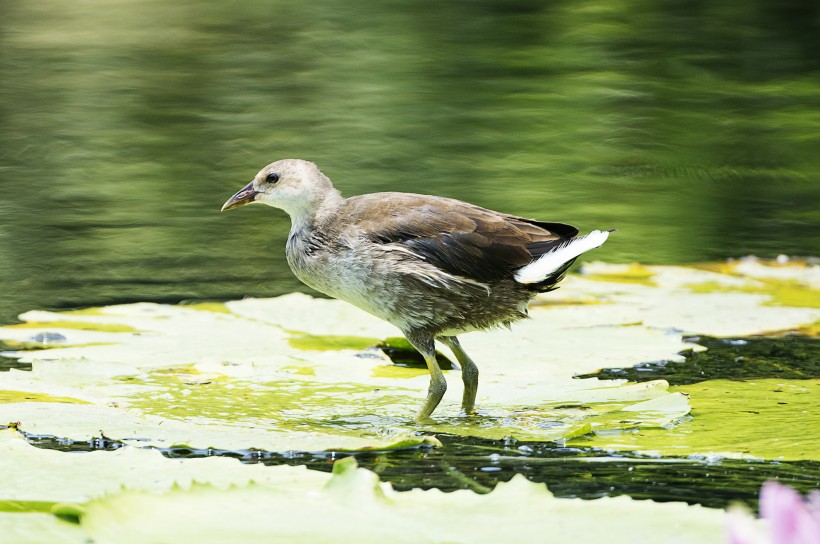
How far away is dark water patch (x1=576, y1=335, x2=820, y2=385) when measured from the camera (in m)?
5.06

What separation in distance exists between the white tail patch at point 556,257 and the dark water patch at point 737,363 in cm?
64

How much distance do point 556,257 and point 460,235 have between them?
397mm

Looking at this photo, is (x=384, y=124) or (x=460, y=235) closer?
(x=460, y=235)

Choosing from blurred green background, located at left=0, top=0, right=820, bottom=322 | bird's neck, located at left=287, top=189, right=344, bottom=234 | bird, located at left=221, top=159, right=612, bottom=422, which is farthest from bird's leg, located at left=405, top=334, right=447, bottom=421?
blurred green background, located at left=0, top=0, right=820, bottom=322

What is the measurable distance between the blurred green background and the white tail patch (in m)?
2.44

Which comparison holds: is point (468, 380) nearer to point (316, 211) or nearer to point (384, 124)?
point (316, 211)

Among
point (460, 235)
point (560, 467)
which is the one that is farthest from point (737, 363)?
point (560, 467)

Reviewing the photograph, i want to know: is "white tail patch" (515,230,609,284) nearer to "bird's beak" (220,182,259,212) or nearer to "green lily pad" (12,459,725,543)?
"bird's beak" (220,182,259,212)

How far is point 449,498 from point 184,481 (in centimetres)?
79

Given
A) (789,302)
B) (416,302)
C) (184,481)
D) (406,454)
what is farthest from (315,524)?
(789,302)

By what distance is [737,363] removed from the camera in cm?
529

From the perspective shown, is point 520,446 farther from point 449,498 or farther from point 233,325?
point 233,325

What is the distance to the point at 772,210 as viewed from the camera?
8.64m

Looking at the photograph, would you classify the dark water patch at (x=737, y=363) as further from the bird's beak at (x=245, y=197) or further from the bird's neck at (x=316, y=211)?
the bird's beak at (x=245, y=197)
